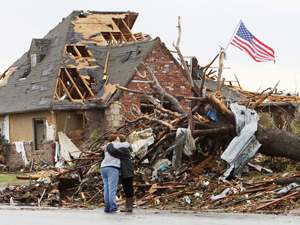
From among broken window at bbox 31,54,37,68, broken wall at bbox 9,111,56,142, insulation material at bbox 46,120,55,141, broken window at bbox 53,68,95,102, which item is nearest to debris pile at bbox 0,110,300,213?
insulation material at bbox 46,120,55,141

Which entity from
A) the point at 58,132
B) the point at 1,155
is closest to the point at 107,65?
the point at 58,132

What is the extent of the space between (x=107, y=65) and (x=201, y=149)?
12880 mm

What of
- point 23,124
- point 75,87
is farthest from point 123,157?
point 23,124

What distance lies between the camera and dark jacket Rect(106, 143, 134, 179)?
1160 cm

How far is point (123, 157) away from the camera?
11.7 m

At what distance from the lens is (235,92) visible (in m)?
31.9

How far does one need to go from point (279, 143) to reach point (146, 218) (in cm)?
469

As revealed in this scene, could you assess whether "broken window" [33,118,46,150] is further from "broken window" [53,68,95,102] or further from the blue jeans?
the blue jeans

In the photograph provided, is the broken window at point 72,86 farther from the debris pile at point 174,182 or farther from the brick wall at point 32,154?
the debris pile at point 174,182

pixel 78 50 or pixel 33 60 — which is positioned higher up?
pixel 78 50

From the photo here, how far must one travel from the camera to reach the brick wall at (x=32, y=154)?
2473cm

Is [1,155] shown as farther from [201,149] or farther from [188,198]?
[188,198]

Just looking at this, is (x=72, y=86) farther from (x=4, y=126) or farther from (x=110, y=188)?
(x=110, y=188)

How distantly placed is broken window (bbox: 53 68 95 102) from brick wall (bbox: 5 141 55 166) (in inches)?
82.9
